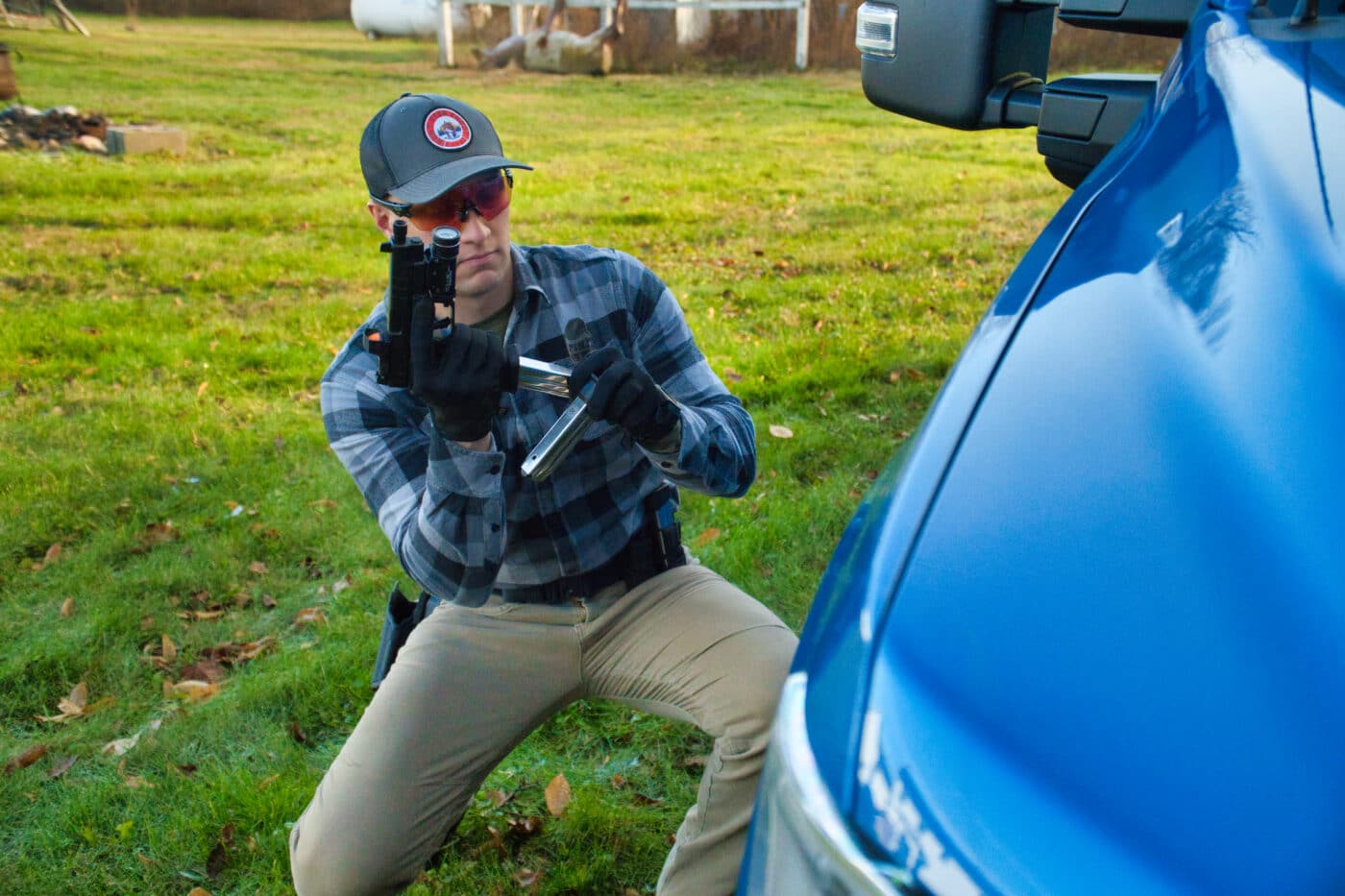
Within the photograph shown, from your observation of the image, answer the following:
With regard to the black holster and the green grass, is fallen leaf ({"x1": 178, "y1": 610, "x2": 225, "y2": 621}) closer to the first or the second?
the green grass

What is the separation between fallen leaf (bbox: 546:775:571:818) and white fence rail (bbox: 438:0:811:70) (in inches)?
675

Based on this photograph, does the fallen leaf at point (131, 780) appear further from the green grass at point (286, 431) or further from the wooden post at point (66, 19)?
the wooden post at point (66, 19)

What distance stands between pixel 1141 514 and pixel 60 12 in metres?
28.6

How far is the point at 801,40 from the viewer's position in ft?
60.8

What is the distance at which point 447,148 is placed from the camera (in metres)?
2.51

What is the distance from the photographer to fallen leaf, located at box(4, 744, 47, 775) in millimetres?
3170

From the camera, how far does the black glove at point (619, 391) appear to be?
2.04 metres

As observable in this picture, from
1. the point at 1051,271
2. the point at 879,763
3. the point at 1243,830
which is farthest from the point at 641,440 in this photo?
the point at 1243,830

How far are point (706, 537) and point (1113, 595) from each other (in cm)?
336

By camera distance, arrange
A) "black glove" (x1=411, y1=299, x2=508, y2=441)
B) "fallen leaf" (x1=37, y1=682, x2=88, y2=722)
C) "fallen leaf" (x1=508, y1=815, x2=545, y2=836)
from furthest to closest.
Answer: "fallen leaf" (x1=37, y1=682, x2=88, y2=722)
"fallen leaf" (x1=508, y1=815, x2=545, y2=836)
"black glove" (x1=411, y1=299, x2=508, y2=441)

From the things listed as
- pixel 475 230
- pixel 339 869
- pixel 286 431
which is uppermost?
pixel 475 230

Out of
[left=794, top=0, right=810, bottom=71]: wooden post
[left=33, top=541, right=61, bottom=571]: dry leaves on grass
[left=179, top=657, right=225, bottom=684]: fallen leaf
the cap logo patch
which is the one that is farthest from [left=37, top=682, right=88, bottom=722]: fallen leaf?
[left=794, top=0, right=810, bottom=71]: wooden post

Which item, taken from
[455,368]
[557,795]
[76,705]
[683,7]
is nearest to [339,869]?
[557,795]

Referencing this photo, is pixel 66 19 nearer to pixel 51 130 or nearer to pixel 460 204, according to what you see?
pixel 51 130
